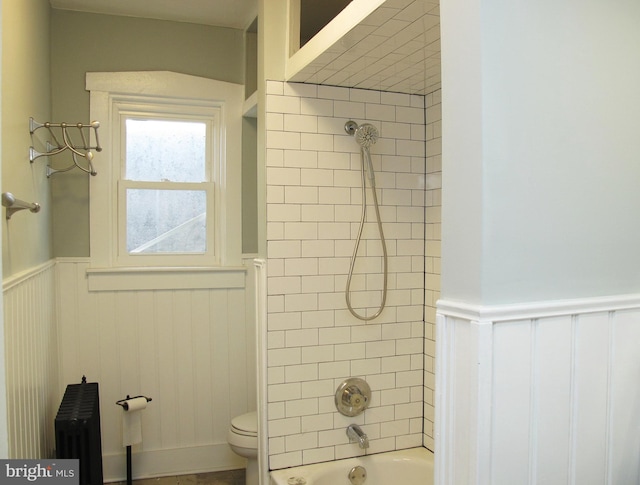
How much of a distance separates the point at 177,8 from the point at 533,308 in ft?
9.21

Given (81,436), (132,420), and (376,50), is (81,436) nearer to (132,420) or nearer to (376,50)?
(132,420)

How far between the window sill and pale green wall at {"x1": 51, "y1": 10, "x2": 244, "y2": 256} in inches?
7.5

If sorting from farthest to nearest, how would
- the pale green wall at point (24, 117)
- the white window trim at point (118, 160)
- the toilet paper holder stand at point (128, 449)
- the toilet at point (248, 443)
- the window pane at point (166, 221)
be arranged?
1. the window pane at point (166, 221)
2. the white window trim at point (118, 160)
3. the toilet paper holder stand at point (128, 449)
4. the toilet at point (248, 443)
5. the pale green wall at point (24, 117)

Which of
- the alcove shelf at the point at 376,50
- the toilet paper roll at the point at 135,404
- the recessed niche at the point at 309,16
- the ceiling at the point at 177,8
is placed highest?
the ceiling at the point at 177,8

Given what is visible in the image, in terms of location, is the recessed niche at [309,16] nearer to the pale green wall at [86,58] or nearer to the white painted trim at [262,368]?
the white painted trim at [262,368]

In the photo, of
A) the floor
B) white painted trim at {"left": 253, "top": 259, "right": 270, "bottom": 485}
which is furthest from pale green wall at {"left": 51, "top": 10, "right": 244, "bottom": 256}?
the floor

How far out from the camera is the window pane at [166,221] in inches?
132

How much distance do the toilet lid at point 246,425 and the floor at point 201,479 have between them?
513 mm

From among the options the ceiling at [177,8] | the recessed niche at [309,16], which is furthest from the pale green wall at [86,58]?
the recessed niche at [309,16]

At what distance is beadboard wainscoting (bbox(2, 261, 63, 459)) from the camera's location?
6.26ft

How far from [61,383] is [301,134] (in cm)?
207

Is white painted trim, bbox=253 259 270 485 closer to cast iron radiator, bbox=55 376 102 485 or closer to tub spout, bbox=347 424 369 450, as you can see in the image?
tub spout, bbox=347 424 369 450

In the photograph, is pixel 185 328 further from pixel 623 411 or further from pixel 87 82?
pixel 623 411

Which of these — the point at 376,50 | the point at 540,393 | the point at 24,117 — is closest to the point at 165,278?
the point at 24,117
